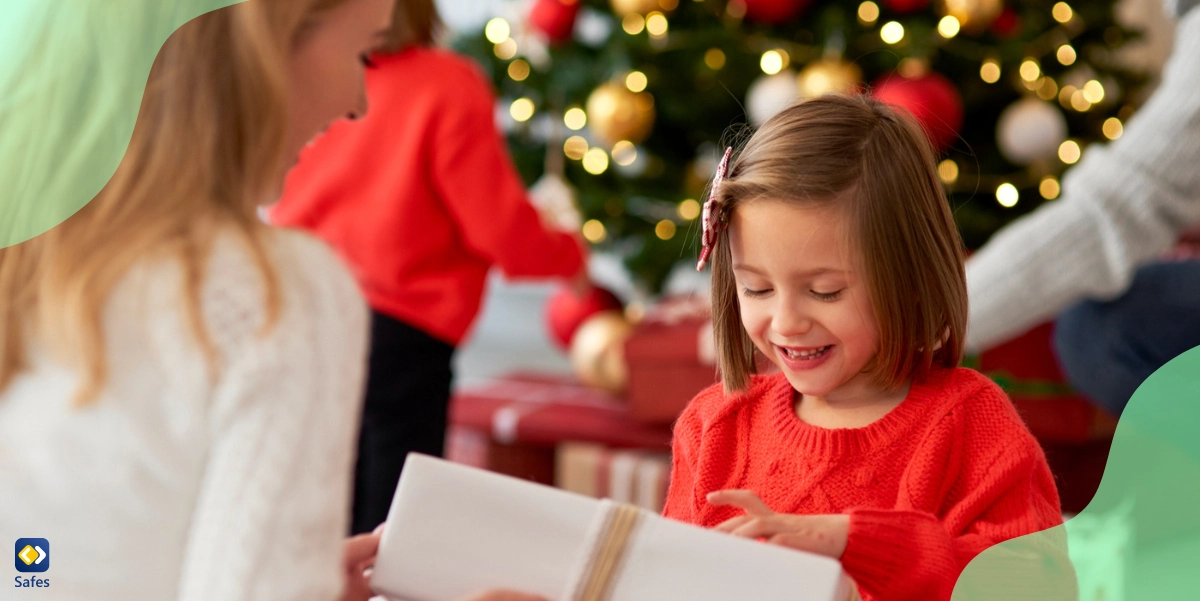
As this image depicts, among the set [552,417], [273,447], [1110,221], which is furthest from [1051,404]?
[273,447]

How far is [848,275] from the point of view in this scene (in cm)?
→ 69

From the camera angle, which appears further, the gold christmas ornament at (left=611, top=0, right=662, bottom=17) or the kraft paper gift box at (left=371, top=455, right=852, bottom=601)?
the gold christmas ornament at (left=611, top=0, right=662, bottom=17)

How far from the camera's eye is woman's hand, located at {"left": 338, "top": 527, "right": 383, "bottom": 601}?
650 mm

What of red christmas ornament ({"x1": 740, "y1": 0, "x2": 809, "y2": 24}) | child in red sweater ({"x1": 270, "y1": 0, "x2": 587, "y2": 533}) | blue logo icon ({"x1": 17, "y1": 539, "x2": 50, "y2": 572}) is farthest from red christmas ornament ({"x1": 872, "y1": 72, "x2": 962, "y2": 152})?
blue logo icon ({"x1": 17, "y1": 539, "x2": 50, "y2": 572})

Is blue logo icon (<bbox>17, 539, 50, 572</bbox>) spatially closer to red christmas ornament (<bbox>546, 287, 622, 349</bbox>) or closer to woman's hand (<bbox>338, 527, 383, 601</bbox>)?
woman's hand (<bbox>338, 527, 383, 601</bbox>)

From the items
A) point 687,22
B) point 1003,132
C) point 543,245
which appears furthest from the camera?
point 687,22

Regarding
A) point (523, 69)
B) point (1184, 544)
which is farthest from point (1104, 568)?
point (523, 69)

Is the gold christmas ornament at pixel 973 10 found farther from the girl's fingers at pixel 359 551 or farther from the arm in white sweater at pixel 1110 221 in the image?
the girl's fingers at pixel 359 551

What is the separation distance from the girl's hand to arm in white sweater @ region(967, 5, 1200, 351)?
0.51 metres

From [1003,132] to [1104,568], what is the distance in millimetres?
1090

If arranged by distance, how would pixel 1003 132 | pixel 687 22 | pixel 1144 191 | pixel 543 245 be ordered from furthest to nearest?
pixel 687 22, pixel 1003 132, pixel 543 245, pixel 1144 191

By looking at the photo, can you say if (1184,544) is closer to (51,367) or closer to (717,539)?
(717,539)

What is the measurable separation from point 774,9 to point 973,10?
33 cm

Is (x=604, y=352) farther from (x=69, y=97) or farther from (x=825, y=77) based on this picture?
(x=69, y=97)
